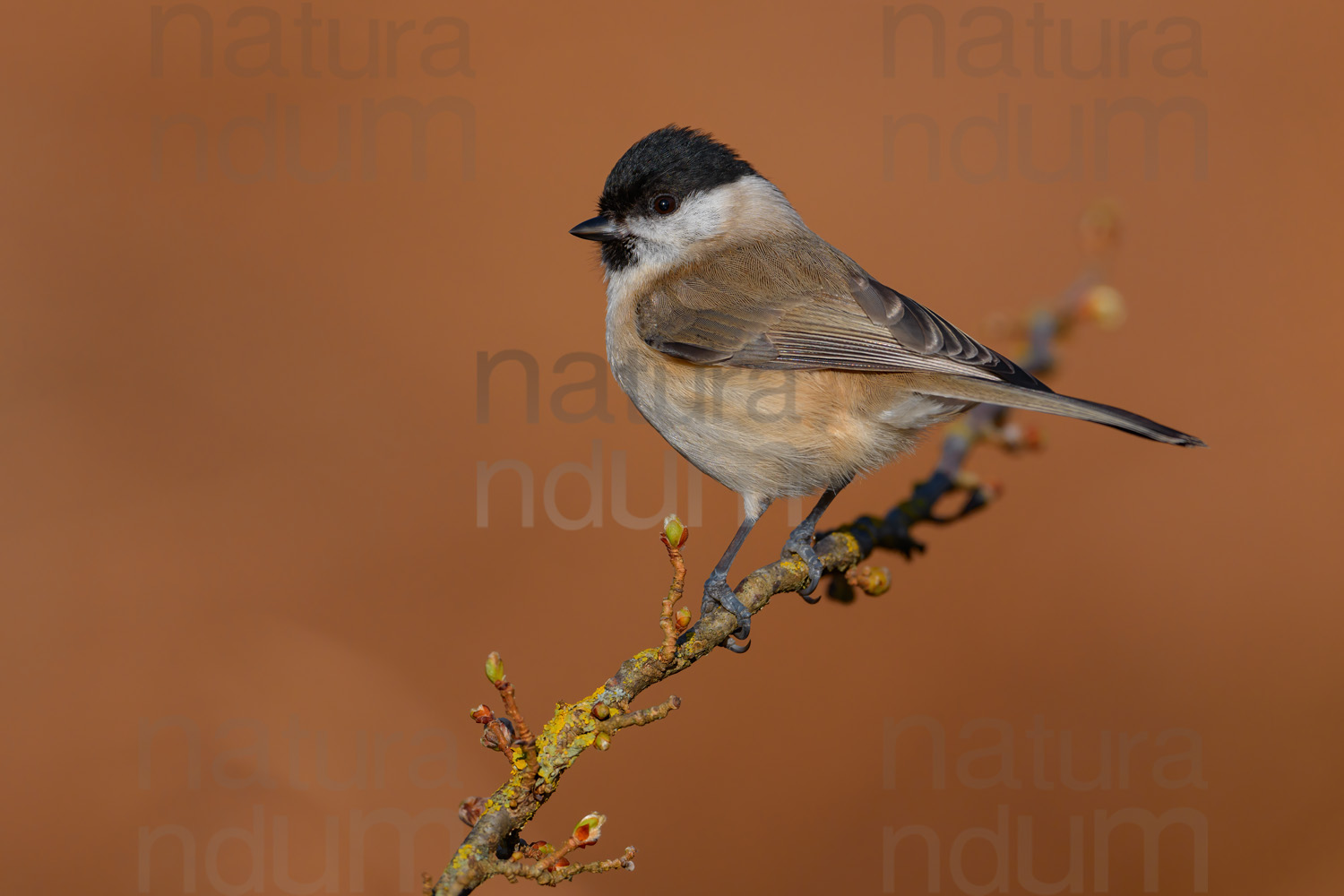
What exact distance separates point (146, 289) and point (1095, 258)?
3.94 m

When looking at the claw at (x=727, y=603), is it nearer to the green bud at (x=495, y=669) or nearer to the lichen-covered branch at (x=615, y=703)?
the lichen-covered branch at (x=615, y=703)

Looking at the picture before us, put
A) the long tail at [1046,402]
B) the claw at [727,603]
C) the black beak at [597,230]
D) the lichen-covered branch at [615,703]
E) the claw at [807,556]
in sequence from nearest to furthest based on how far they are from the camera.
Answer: the lichen-covered branch at [615,703] < the long tail at [1046,402] < the claw at [727,603] < the claw at [807,556] < the black beak at [597,230]

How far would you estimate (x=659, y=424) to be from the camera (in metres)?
2.43

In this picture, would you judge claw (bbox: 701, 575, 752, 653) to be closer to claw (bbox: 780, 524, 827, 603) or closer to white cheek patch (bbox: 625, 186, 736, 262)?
claw (bbox: 780, 524, 827, 603)

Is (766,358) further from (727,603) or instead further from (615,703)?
(615,703)

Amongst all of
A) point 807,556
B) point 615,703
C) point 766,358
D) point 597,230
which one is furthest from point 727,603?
point 597,230

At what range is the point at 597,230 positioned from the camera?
2.59 m

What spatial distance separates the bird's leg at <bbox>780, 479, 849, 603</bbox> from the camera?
7.32 ft

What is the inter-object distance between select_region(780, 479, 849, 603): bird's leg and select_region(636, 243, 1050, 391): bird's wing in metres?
0.40

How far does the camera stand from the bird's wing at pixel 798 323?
2250 millimetres

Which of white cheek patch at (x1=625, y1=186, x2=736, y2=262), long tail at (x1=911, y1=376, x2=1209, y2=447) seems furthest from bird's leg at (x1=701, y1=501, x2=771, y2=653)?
white cheek patch at (x1=625, y1=186, x2=736, y2=262)

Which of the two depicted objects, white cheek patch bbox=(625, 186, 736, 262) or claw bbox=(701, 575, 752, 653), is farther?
white cheek patch bbox=(625, 186, 736, 262)

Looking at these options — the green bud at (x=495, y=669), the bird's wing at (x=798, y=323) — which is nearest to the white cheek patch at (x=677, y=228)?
the bird's wing at (x=798, y=323)

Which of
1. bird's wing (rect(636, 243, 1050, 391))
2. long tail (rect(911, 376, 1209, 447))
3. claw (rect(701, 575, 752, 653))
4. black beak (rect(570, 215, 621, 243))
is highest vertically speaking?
black beak (rect(570, 215, 621, 243))
